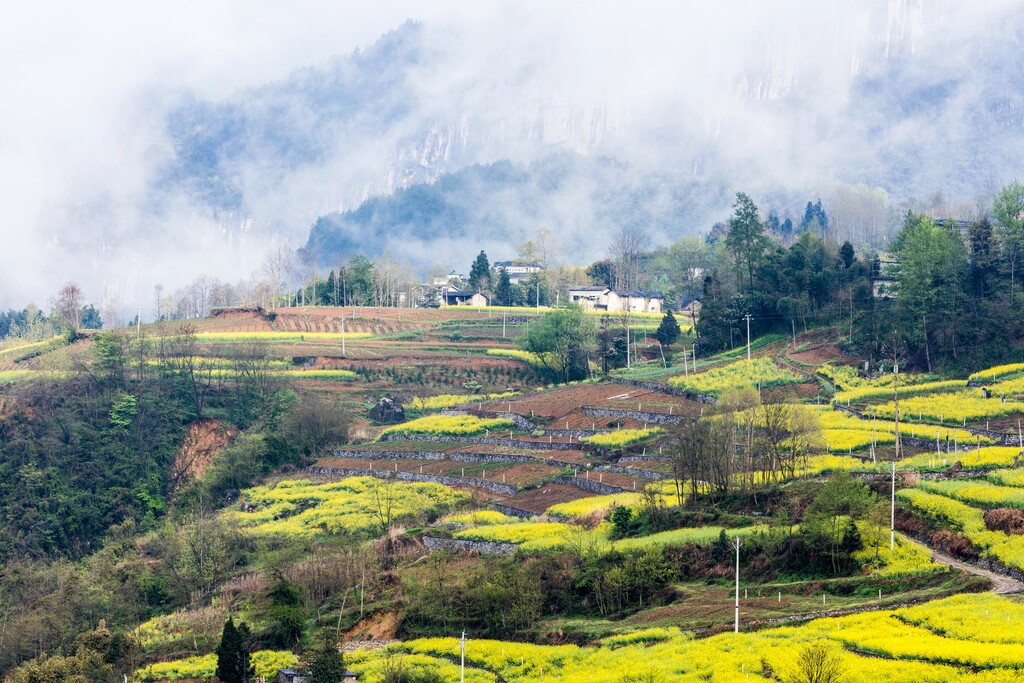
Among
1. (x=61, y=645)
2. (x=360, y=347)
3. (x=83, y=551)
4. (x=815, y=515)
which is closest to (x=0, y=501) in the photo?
(x=83, y=551)

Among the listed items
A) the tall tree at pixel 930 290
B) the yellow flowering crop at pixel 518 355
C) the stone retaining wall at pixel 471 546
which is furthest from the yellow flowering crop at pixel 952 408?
the yellow flowering crop at pixel 518 355

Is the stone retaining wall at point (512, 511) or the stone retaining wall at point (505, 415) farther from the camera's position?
the stone retaining wall at point (505, 415)

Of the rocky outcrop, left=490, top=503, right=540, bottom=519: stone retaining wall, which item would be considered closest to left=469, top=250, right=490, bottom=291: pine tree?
the rocky outcrop

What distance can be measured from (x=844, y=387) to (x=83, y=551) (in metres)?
48.5

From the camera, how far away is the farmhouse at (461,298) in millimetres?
145000

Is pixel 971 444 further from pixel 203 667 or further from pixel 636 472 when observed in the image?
pixel 203 667

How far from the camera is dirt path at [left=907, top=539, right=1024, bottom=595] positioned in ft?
130

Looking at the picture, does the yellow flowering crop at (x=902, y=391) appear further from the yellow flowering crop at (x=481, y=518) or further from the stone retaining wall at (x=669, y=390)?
the yellow flowering crop at (x=481, y=518)

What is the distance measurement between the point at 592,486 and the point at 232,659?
980 inches

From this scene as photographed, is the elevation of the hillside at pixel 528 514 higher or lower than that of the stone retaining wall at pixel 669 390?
lower

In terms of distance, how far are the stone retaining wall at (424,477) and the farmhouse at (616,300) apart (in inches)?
2371

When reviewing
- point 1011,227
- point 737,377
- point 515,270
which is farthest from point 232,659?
point 515,270

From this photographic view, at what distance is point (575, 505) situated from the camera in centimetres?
6169

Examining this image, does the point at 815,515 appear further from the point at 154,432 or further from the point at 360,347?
the point at 360,347
